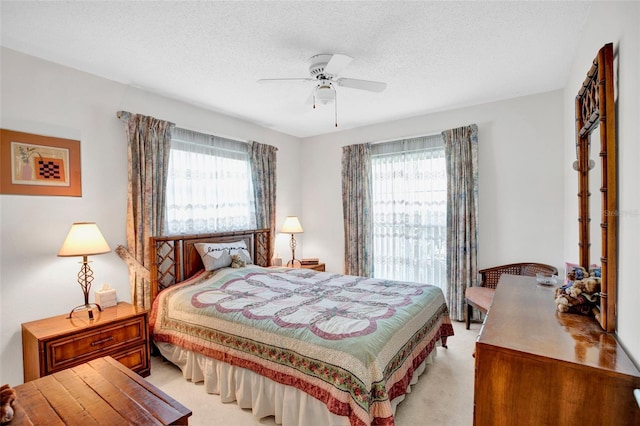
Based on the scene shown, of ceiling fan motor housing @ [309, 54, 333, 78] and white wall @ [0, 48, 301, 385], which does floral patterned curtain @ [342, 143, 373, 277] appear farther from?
white wall @ [0, 48, 301, 385]

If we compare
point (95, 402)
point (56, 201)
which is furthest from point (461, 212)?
point (56, 201)

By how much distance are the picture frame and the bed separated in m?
0.93

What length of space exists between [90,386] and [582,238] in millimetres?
3017

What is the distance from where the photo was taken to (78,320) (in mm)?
2453

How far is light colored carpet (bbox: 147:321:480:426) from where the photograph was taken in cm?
212

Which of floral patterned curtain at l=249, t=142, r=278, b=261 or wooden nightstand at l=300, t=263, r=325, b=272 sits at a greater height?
floral patterned curtain at l=249, t=142, r=278, b=261

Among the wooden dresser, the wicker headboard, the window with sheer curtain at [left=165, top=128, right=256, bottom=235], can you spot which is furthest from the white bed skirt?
the window with sheer curtain at [left=165, top=128, right=256, bottom=235]

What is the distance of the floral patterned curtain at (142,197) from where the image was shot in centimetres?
303

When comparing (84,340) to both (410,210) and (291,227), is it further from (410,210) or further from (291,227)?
(410,210)

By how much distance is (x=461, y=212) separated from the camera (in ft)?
12.5

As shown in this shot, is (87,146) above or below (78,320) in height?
above

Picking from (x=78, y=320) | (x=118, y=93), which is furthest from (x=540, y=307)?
(x=118, y=93)

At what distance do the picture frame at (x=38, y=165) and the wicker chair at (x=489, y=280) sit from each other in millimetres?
4158

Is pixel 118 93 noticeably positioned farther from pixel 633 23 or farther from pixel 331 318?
pixel 633 23
